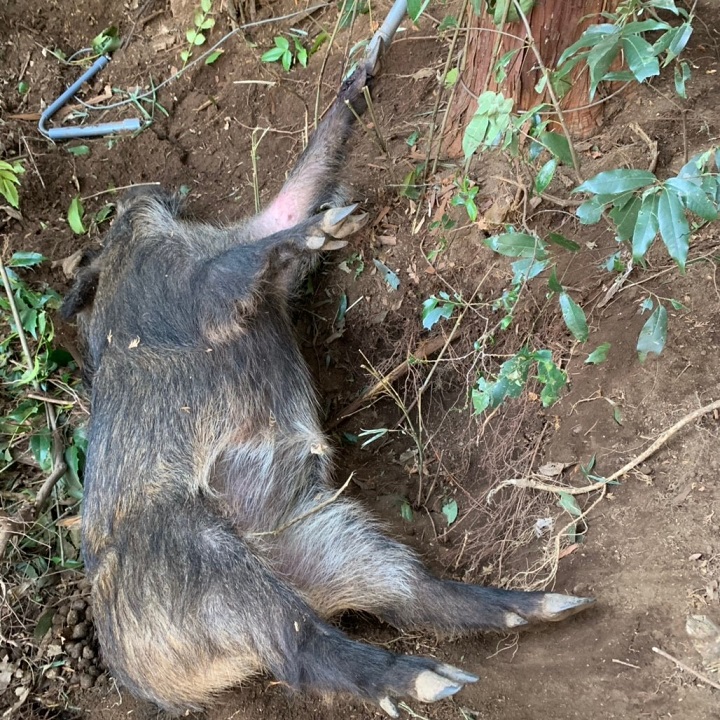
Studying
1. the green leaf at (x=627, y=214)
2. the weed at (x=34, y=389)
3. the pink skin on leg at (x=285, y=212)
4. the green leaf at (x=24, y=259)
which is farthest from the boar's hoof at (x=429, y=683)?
the green leaf at (x=24, y=259)

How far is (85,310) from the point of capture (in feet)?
11.4

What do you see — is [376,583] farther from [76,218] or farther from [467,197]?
[76,218]

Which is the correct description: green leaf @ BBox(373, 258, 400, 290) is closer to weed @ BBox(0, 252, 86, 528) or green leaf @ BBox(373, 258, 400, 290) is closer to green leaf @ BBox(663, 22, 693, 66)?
green leaf @ BBox(663, 22, 693, 66)

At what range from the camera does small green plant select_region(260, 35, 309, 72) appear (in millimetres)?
3682

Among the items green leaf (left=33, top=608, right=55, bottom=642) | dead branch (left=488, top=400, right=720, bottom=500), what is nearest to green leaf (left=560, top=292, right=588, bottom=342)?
dead branch (left=488, top=400, right=720, bottom=500)

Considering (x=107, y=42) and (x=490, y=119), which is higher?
(x=490, y=119)

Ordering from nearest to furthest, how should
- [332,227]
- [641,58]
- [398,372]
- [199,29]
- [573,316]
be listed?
[641,58] → [573,316] → [332,227] → [398,372] → [199,29]

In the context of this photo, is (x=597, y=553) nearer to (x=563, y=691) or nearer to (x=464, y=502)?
(x=563, y=691)

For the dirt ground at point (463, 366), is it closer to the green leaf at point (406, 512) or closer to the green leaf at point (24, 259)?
the green leaf at point (406, 512)

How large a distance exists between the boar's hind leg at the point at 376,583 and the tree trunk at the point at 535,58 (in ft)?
5.96

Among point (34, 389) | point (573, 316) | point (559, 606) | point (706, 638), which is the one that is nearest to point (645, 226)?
point (573, 316)

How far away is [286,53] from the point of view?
3686 mm

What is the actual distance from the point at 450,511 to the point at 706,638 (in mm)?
1078

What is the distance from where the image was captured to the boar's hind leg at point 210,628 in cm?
231
